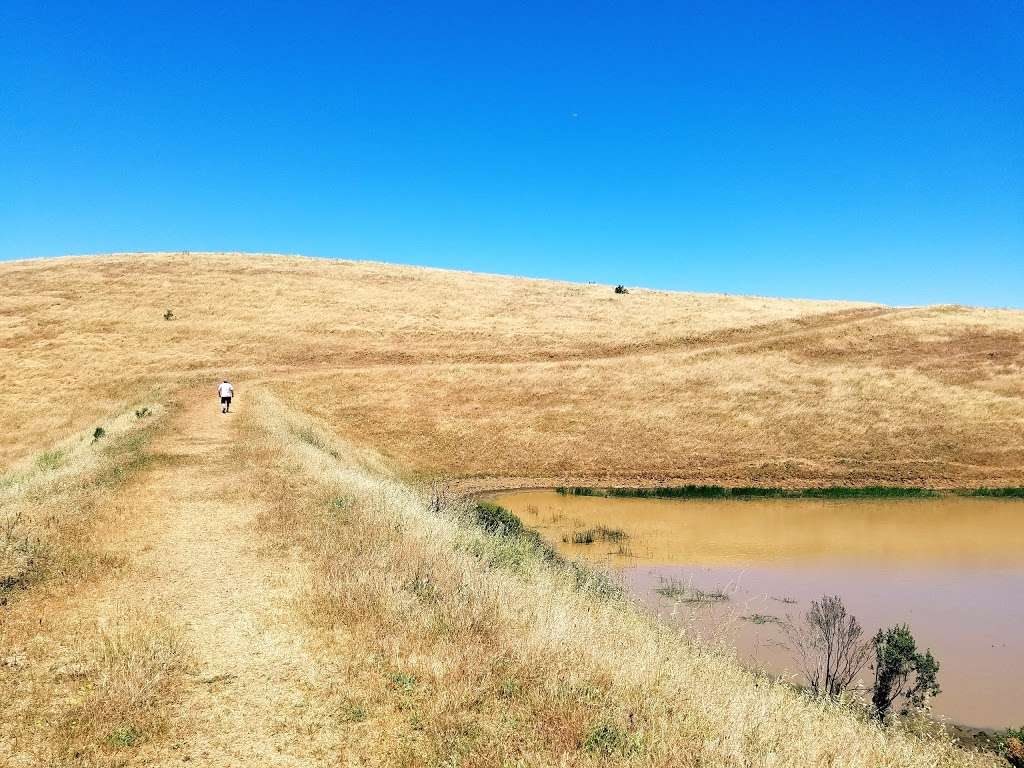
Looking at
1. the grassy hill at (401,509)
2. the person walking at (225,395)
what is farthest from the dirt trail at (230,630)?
the person walking at (225,395)

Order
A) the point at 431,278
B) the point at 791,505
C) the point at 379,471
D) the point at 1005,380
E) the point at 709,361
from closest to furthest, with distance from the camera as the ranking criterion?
the point at 379,471
the point at 791,505
the point at 1005,380
the point at 709,361
the point at 431,278

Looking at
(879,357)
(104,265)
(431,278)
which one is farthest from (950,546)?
(104,265)

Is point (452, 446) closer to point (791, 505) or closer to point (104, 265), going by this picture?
point (791, 505)

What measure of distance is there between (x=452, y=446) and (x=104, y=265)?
69.5m

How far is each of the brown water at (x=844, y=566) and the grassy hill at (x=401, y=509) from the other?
435 cm

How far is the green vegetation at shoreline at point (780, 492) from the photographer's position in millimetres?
33688

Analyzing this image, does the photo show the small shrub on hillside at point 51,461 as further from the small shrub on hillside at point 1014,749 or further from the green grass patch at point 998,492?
the green grass patch at point 998,492

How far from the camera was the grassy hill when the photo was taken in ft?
17.8

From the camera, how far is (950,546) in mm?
26109

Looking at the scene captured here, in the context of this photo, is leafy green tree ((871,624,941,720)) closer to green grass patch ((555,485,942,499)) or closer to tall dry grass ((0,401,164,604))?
tall dry grass ((0,401,164,604))

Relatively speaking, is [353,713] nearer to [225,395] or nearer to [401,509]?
[401,509]

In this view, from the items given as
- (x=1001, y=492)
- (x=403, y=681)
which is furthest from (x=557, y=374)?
(x=403, y=681)

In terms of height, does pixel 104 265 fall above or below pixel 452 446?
above

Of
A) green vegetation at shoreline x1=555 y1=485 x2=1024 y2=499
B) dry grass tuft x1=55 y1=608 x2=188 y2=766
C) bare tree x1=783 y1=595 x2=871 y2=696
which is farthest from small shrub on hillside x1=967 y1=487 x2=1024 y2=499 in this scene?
dry grass tuft x1=55 y1=608 x2=188 y2=766
